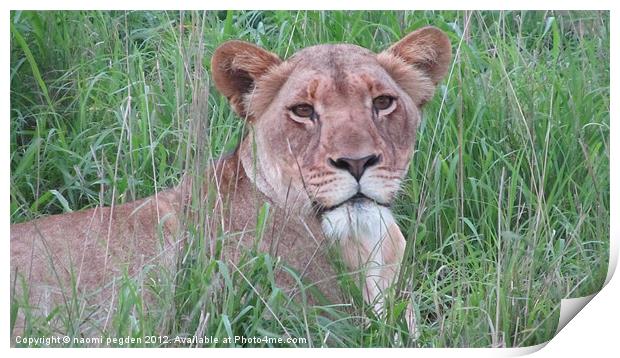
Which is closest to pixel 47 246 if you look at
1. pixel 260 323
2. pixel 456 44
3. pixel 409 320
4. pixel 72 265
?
pixel 72 265

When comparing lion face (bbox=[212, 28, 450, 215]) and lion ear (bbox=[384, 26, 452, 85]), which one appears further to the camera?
lion ear (bbox=[384, 26, 452, 85])

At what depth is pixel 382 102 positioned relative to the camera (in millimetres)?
3652

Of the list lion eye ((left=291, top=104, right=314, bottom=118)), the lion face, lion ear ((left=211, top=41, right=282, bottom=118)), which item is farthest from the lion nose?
lion ear ((left=211, top=41, right=282, bottom=118))

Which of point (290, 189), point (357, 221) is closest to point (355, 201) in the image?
point (357, 221)

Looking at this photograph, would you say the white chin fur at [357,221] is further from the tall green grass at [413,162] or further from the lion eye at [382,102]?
the lion eye at [382,102]

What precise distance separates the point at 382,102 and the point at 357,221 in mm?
323

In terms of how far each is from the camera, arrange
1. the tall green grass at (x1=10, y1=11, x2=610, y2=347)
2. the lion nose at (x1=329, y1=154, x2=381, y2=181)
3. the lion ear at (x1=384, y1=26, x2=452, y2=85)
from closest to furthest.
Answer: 1. the lion nose at (x1=329, y1=154, x2=381, y2=181)
2. the tall green grass at (x1=10, y1=11, x2=610, y2=347)
3. the lion ear at (x1=384, y1=26, x2=452, y2=85)

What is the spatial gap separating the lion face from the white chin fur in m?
0.02

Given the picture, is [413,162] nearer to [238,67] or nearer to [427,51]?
[427,51]

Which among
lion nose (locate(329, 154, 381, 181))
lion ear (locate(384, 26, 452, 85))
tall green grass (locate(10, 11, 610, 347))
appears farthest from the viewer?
lion ear (locate(384, 26, 452, 85))

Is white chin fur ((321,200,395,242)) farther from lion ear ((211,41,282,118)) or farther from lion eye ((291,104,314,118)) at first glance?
lion ear ((211,41,282,118))

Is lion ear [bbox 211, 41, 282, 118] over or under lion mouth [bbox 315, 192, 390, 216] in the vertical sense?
over

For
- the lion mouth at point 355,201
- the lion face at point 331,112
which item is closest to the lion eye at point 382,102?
the lion face at point 331,112

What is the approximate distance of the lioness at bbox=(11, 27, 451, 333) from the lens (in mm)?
3588
